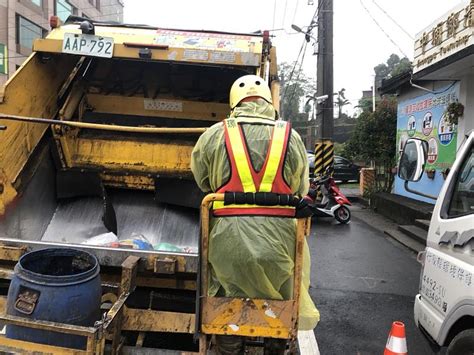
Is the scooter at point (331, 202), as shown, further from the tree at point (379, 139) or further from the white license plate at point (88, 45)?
the white license plate at point (88, 45)

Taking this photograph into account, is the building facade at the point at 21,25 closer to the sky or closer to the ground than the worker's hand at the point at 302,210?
closer to the sky

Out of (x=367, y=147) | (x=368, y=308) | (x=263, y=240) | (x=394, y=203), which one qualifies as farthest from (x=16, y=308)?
(x=367, y=147)

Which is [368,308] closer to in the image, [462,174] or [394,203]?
[462,174]

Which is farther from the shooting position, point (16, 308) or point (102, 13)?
point (102, 13)

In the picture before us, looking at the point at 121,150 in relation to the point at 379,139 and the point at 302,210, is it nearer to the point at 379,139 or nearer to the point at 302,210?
the point at 302,210

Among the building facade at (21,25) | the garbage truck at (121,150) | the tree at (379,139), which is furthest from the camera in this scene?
the building facade at (21,25)

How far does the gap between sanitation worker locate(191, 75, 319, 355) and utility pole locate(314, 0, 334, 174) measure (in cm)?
1026

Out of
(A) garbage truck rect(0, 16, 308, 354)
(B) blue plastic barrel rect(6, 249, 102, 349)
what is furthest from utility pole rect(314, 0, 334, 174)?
(B) blue plastic barrel rect(6, 249, 102, 349)

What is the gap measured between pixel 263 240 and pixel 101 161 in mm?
2873

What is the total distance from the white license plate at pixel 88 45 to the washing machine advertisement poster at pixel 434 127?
708 centimetres

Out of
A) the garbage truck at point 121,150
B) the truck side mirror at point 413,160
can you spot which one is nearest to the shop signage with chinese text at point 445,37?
the garbage truck at point 121,150

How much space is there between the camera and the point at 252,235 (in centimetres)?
237

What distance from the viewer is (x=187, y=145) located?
4785 millimetres

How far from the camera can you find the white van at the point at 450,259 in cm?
248
